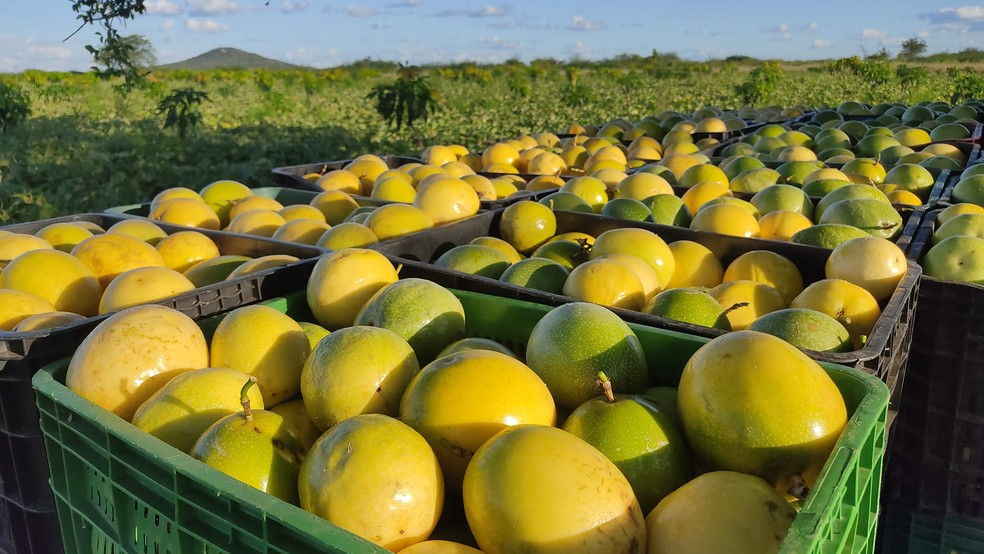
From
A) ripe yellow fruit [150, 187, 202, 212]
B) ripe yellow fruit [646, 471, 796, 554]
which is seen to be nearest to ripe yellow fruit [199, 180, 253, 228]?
ripe yellow fruit [150, 187, 202, 212]

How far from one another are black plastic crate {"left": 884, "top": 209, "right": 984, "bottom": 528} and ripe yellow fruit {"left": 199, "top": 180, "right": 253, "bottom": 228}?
364cm

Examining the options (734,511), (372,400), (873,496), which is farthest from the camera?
(372,400)

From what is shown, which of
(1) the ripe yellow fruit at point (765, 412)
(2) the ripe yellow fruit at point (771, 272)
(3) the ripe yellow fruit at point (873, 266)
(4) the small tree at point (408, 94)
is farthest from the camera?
(4) the small tree at point (408, 94)

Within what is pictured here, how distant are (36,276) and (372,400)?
69.1 inches

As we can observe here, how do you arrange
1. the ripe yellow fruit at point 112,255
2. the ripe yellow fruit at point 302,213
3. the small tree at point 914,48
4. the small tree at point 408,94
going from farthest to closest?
the small tree at point 914,48, the small tree at point 408,94, the ripe yellow fruit at point 302,213, the ripe yellow fruit at point 112,255

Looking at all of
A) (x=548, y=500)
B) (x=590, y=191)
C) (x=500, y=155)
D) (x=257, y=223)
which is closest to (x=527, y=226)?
(x=590, y=191)

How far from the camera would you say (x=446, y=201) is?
3820mm

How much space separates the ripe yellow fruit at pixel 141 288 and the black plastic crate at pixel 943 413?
104 inches

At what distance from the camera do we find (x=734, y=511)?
1.22 metres

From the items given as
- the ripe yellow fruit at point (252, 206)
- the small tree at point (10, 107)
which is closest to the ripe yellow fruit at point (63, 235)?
the ripe yellow fruit at point (252, 206)

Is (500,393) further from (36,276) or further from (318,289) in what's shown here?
(36,276)

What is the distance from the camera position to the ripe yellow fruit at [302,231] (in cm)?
347

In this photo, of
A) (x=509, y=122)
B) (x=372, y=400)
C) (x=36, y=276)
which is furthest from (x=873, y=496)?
(x=509, y=122)

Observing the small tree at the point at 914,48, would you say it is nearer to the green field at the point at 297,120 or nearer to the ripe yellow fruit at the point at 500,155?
the green field at the point at 297,120
